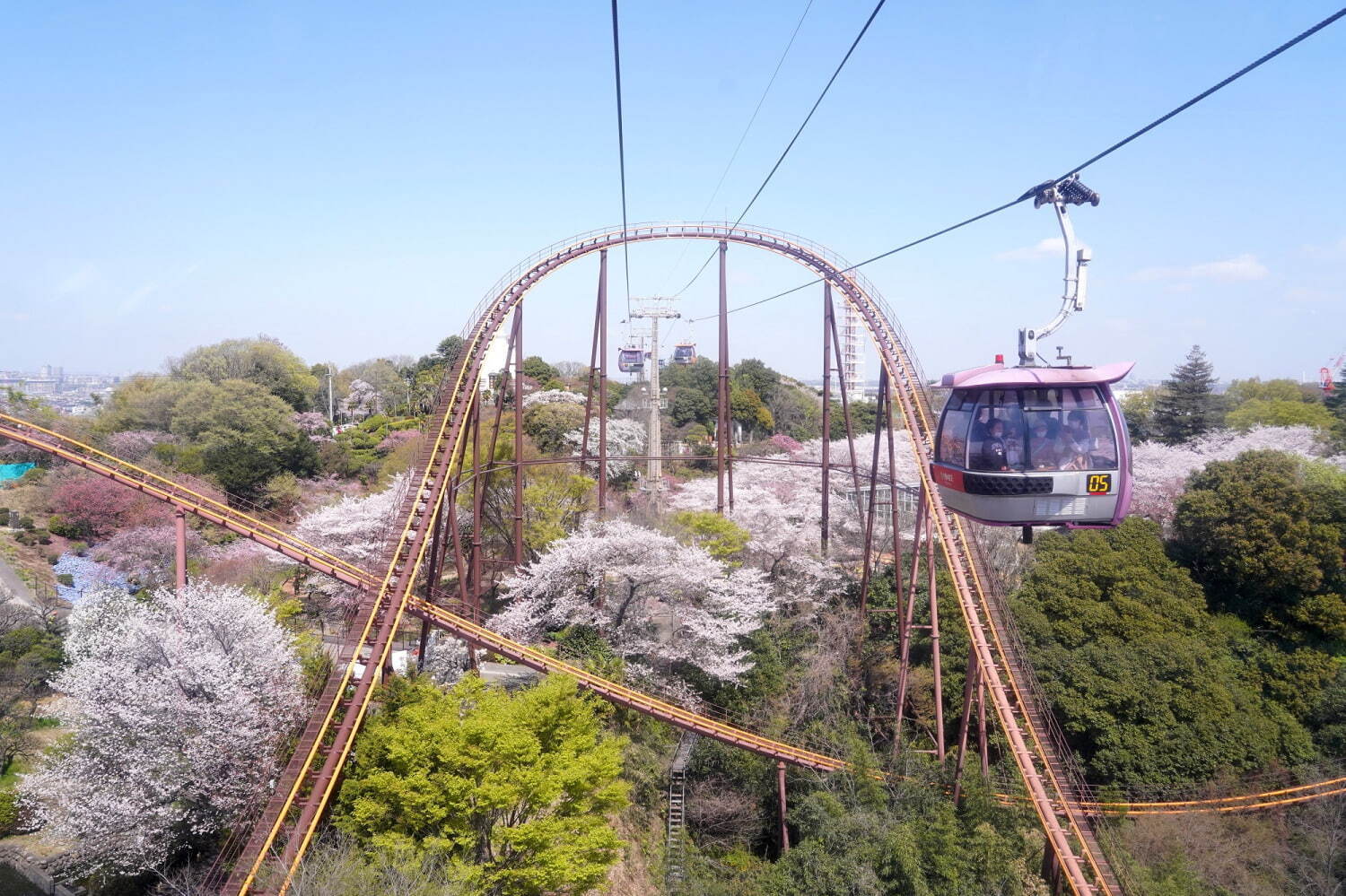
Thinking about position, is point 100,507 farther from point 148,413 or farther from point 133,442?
point 148,413

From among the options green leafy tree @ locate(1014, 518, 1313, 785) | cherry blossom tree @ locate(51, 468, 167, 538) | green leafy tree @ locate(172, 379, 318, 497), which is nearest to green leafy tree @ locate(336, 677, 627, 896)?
green leafy tree @ locate(1014, 518, 1313, 785)

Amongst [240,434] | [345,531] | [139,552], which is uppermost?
[240,434]

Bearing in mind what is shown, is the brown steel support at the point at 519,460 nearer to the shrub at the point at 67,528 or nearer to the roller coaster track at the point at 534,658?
the roller coaster track at the point at 534,658

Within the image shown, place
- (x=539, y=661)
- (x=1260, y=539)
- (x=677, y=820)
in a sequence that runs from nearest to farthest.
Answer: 1. (x=539, y=661)
2. (x=677, y=820)
3. (x=1260, y=539)

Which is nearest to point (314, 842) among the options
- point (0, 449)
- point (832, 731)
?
point (832, 731)

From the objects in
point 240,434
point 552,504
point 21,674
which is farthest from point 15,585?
point 552,504

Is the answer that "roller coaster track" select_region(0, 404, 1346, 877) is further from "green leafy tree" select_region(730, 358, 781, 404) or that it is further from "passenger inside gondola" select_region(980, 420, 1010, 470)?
"green leafy tree" select_region(730, 358, 781, 404)
